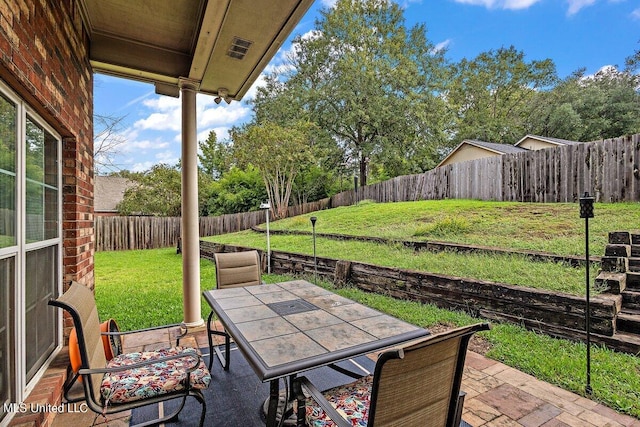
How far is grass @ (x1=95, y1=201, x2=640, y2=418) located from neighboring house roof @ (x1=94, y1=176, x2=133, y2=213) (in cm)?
1118

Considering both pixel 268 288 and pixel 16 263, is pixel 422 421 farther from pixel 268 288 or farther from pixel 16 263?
pixel 16 263

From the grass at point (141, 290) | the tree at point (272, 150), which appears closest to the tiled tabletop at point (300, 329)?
the grass at point (141, 290)

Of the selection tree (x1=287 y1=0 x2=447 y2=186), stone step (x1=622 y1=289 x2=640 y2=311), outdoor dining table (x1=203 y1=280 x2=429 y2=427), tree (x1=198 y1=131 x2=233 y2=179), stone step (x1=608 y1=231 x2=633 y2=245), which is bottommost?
stone step (x1=622 y1=289 x2=640 y2=311)

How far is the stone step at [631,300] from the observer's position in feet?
9.59

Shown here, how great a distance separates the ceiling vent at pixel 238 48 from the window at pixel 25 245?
4.97 ft

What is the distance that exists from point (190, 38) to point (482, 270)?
4136 millimetres

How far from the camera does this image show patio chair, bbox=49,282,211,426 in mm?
1553

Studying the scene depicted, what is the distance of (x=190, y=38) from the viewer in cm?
301

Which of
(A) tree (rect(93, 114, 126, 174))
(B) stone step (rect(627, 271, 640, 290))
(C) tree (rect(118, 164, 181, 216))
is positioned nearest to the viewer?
(B) stone step (rect(627, 271, 640, 290))

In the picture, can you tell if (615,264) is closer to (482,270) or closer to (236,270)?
(482,270)

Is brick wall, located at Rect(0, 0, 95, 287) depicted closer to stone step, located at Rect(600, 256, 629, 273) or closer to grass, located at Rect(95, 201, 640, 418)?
grass, located at Rect(95, 201, 640, 418)

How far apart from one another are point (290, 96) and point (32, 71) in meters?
17.4

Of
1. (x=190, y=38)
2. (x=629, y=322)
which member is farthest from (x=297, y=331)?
(x=629, y=322)

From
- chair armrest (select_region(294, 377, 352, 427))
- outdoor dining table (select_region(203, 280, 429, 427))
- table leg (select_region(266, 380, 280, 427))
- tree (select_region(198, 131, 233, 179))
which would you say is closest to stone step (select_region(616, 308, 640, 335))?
outdoor dining table (select_region(203, 280, 429, 427))
